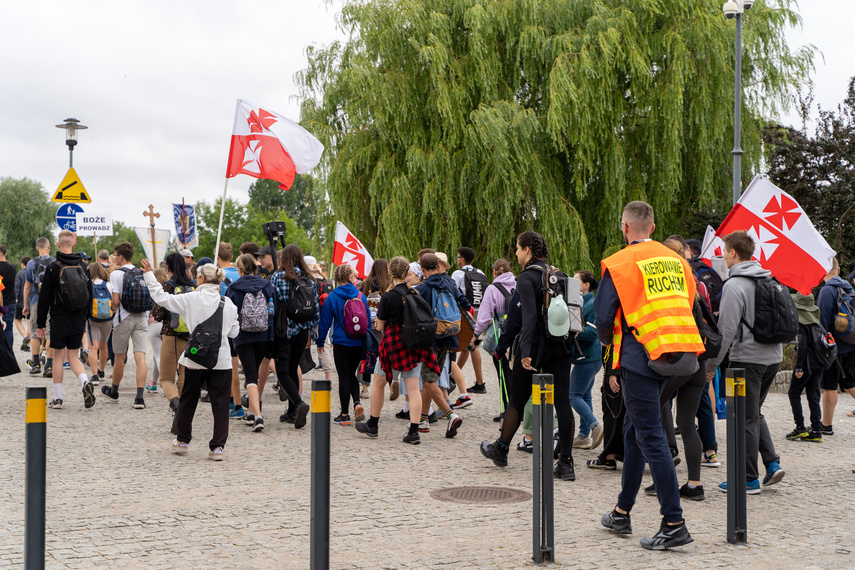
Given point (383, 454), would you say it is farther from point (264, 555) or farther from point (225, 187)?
point (225, 187)

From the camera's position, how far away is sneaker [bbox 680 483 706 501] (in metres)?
6.48

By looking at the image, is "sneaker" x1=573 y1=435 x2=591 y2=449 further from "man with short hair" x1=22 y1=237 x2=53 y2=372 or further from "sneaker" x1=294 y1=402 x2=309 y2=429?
"man with short hair" x1=22 y1=237 x2=53 y2=372

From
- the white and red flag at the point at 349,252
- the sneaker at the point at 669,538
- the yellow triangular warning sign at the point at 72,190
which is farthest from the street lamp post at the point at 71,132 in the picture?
the sneaker at the point at 669,538

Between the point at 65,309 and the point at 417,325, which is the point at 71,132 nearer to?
the point at 65,309

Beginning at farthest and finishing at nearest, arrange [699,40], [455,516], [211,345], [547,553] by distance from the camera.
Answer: [699,40]
[211,345]
[455,516]
[547,553]

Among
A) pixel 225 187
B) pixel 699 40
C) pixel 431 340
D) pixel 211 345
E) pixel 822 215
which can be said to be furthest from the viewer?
pixel 699 40

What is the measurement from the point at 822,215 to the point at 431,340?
13035 millimetres

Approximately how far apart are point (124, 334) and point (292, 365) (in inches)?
118

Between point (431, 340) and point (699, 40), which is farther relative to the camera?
point (699, 40)

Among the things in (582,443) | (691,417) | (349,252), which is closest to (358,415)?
(582,443)

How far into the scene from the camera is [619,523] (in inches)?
215

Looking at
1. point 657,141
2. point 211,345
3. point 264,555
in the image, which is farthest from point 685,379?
point 657,141

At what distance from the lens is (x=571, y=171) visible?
21.1m

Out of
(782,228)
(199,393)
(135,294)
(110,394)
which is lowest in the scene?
(110,394)
